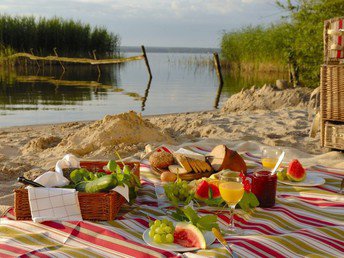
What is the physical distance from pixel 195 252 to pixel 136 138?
12.8 feet

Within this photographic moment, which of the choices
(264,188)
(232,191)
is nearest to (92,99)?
(264,188)

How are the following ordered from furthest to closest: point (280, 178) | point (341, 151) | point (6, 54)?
point (6, 54), point (341, 151), point (280, 178)

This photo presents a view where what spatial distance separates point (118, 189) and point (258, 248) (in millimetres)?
813

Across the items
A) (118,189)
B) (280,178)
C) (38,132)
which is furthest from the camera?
(38,132)

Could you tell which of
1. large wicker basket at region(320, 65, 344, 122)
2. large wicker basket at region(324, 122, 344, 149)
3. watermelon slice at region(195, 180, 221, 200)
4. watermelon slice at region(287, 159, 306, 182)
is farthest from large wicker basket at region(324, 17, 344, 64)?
watermelon slice at region(195, 180, 221, 200)

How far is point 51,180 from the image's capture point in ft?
8.93

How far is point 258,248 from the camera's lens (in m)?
2.36

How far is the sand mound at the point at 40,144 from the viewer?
20.7 feet

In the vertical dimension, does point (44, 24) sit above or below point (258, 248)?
above

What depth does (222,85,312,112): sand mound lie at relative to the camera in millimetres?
10625

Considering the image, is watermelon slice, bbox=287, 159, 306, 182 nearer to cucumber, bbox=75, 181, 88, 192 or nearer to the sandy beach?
the sandy beach

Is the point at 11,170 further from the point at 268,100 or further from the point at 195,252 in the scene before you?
the point at 268,100

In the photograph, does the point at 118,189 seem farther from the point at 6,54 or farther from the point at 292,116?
the point at 6,54

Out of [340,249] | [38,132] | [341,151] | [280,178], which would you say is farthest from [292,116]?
[340,249]
